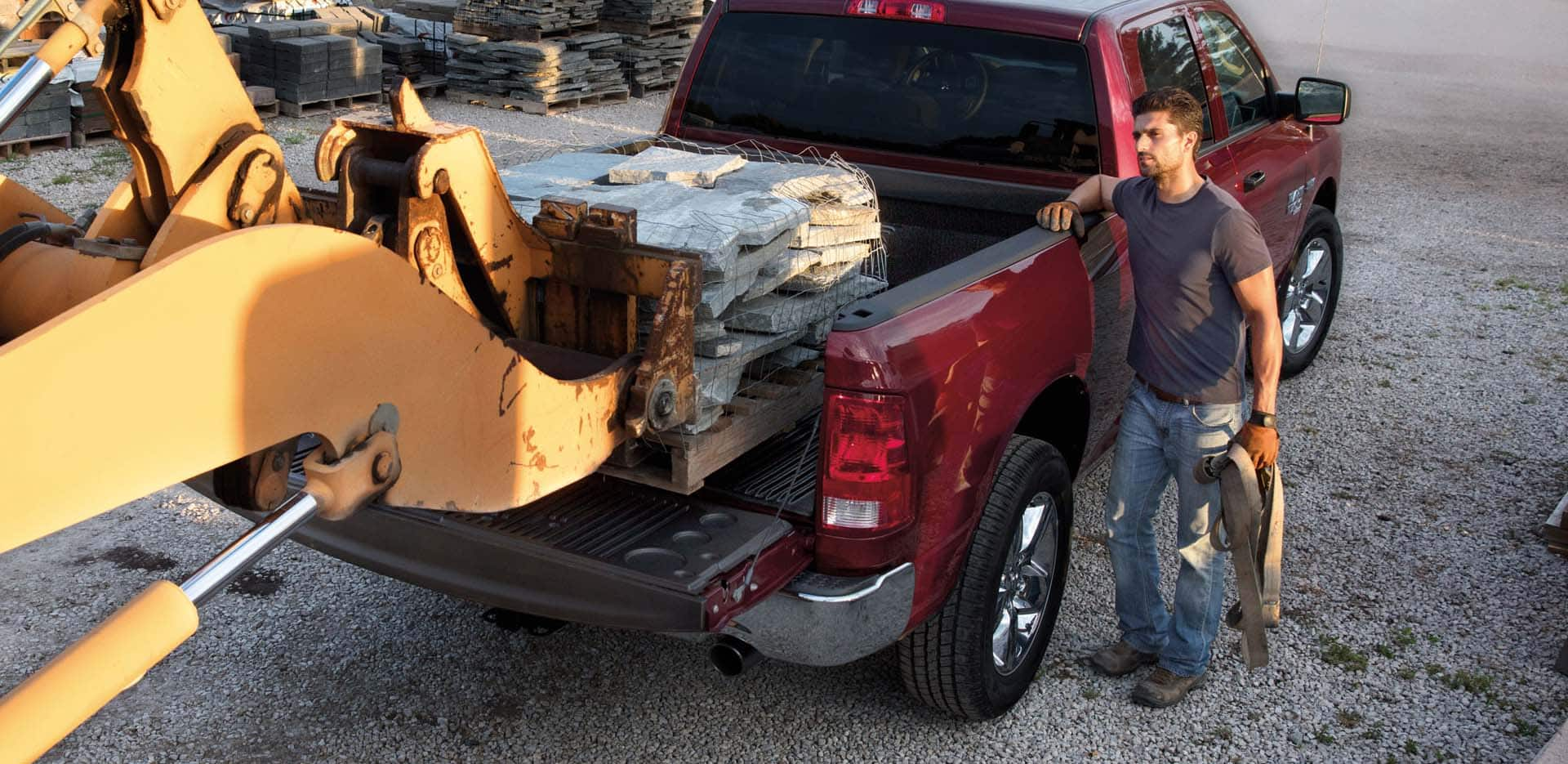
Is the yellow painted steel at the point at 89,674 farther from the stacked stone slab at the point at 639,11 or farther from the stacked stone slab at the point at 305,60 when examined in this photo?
the stacked stone slab at the point at 639,11

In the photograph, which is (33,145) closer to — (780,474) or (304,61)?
(304,61)

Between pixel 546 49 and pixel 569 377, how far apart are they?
1038 cm

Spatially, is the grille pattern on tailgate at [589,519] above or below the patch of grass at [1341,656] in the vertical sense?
above

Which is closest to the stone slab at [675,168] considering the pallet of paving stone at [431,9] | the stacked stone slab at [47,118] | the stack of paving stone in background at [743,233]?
the stack of paving stone in background at [743,233]

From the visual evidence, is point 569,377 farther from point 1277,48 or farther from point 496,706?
point 1277,48

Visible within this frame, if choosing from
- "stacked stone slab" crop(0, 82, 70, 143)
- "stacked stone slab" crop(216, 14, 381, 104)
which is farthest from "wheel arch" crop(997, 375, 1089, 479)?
"stacked stone slab" crop(216, 14, 381, 104)

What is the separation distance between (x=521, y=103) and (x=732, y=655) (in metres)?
10.7

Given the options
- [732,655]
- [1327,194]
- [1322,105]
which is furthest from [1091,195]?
[1327,194]

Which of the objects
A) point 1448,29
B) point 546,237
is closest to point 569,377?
point 546,237

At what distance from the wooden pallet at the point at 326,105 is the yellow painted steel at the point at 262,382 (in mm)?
9870

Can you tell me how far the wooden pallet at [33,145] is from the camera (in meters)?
9.61

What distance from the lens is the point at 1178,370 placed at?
3807 millimetres

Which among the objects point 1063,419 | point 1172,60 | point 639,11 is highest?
point 639,11

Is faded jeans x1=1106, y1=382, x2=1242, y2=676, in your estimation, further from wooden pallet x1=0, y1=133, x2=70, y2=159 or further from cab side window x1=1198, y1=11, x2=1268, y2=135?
wooden pallet x1=0, y1=133, x2=70, y2=159
